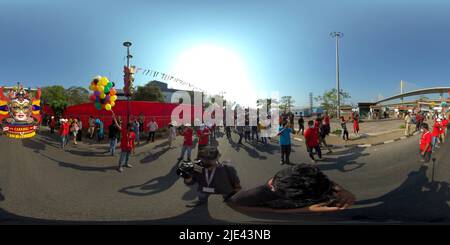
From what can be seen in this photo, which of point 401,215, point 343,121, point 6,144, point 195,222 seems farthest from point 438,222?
point 6,144

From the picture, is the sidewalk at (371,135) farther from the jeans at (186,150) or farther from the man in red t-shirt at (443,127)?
the jeans at (186,150)

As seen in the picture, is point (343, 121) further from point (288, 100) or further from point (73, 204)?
point (73, 204)

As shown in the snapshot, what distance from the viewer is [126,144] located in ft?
5.69

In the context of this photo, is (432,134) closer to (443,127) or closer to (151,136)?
(443,127)

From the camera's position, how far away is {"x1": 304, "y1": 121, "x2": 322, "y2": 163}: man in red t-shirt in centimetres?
176

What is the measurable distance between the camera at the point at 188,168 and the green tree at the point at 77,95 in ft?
2.85

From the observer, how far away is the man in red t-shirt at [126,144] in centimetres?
169

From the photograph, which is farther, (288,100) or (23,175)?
(23,175)

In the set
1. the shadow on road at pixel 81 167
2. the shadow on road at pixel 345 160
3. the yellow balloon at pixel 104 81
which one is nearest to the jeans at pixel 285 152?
the shadow on road at pixel 345 160

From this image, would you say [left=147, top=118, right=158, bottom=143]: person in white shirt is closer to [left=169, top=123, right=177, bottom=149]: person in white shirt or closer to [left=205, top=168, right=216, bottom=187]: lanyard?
[left=169, top=123, right=177, bottom=149]: person in white shirt

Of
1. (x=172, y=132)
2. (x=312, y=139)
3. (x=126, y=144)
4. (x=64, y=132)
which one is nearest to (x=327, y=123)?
(x=312, y=139)
